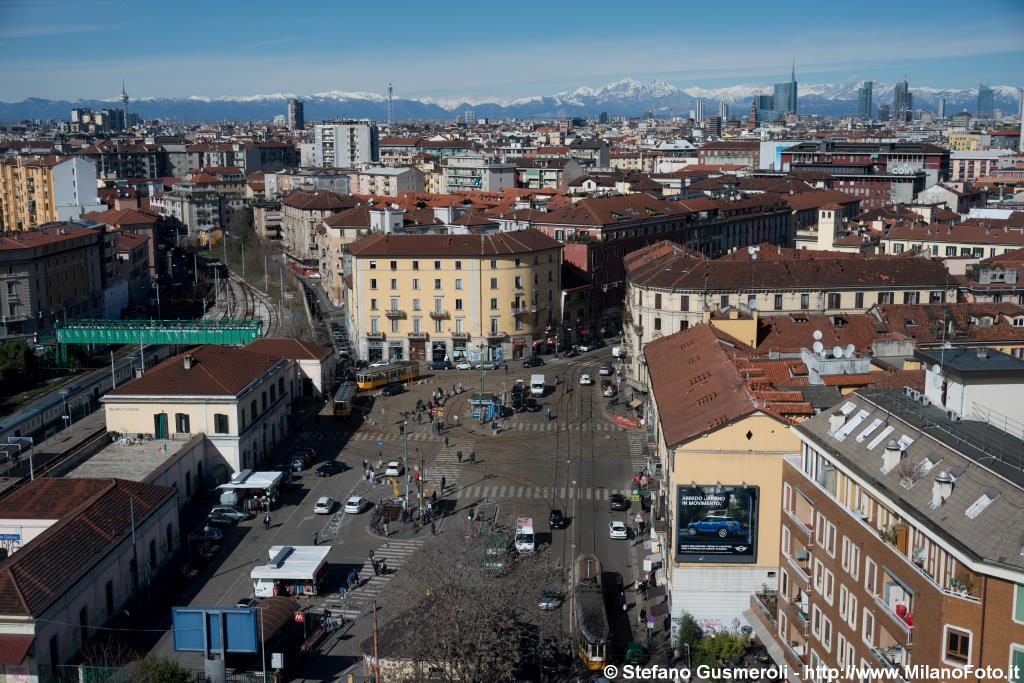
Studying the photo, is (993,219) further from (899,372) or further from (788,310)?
(899,372)

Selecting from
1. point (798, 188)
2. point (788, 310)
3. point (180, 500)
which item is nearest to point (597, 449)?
point (788, 310)

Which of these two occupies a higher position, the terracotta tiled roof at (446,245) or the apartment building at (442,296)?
the terracotta tiled roof at (446,245)

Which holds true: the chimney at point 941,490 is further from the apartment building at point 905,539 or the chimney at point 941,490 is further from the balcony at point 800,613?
the balcony at point 800,613

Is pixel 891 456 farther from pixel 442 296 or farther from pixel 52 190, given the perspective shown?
pixel 52 190

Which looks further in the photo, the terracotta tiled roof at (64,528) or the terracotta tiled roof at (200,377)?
the terracotta tiled roof at (200,377)

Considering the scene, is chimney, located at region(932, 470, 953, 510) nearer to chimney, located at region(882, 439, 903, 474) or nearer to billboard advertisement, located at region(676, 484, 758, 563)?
chimney, located at region(882, 439, 903, 474)

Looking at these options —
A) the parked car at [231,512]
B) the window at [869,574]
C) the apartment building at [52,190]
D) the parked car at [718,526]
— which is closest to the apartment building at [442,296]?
the parked car at [231,512]
